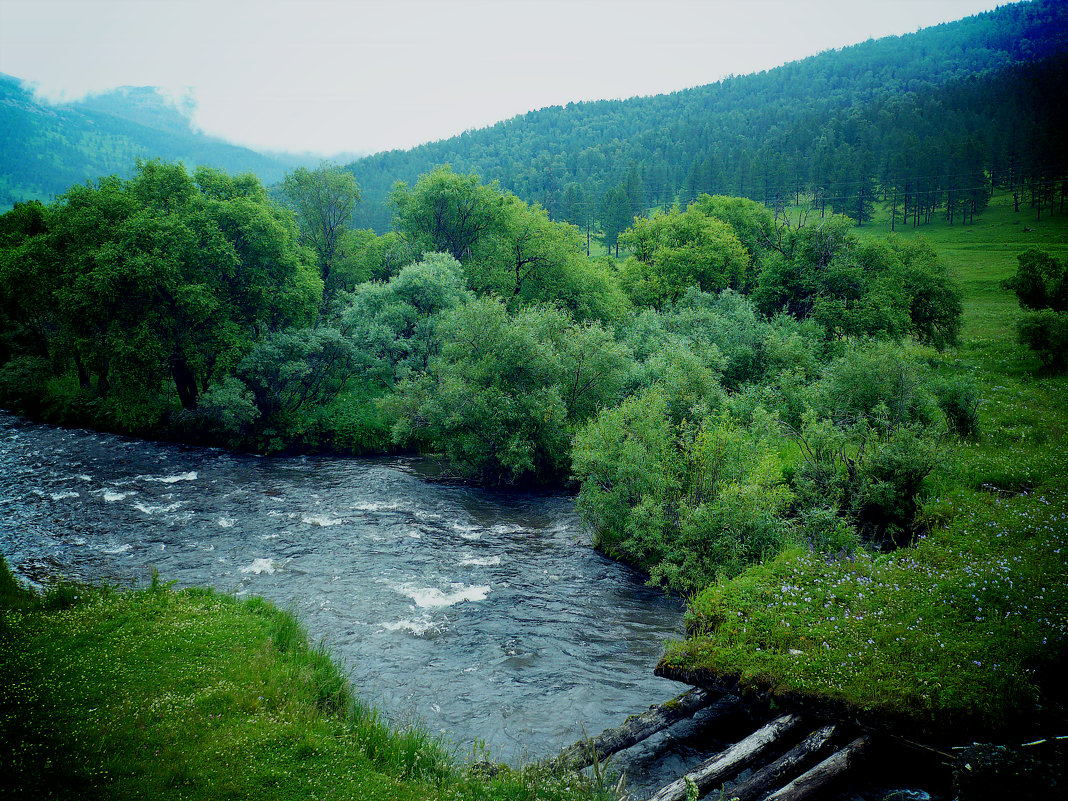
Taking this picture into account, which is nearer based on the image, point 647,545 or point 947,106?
point 647,545

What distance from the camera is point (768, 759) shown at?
34.9 ft

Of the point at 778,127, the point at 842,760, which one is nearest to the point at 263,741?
the point at 842,760

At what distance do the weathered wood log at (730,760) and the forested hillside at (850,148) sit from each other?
66275 millimetres

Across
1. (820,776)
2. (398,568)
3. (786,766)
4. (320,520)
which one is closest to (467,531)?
(398,568)

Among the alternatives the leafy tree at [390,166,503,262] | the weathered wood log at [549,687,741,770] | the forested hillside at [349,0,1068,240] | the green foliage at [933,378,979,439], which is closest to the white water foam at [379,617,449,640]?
the weathered wood log at [549,687,741,770]

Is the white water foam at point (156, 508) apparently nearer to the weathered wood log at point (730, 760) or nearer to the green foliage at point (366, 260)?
the weathered wood log at point (730, 760)

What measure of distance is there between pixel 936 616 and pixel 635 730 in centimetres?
693

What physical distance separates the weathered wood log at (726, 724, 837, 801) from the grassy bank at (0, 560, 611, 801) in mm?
2434

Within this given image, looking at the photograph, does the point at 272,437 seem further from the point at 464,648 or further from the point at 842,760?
the point at 842,760

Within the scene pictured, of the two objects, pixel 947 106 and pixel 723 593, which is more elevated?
pixel 947 106

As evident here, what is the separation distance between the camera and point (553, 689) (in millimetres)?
14461

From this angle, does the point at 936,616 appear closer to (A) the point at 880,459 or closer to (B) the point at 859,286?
(A) the point at 880,459

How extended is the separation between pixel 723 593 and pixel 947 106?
157 m

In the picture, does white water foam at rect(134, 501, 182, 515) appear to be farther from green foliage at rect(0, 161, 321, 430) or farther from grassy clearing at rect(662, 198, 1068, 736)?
grassy clearing at rect(662, 198, 1068, 736)
